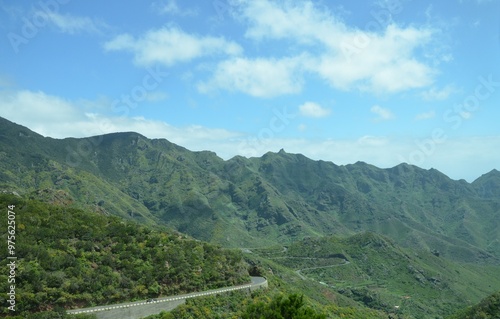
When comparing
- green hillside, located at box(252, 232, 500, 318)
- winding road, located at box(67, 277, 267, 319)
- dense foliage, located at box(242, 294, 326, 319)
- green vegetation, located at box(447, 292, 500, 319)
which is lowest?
green hillside, located at box(252, 232, 500, 318)

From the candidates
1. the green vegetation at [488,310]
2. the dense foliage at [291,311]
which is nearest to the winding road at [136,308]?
the dense foliage at [291,311]

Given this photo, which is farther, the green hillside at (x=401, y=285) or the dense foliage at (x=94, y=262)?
the green hillside at (x=401, y=285)

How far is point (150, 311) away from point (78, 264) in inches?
430

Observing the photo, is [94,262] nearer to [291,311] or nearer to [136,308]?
[136,308]

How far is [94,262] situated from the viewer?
5372 cm

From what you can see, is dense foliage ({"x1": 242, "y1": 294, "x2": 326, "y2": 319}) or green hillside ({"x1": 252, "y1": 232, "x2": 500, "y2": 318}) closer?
dense foliage ({"x1": 242, "y1": 294, "x2": 326, "y2": 319})

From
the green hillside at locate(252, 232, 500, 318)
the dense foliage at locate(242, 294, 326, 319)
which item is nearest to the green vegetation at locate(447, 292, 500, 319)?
the green hillside at locate(252, 232, 500, 318)

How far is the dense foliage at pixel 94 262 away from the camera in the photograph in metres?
44.9

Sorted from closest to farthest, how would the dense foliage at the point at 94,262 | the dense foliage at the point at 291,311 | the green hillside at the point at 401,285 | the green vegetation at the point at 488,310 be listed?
1. the dense foliage at the point at 291,311
2. the dense foliage at the point at 94,262
3. the green vegetation at the point at 488,310
4. the green hillside at the point at 401,285

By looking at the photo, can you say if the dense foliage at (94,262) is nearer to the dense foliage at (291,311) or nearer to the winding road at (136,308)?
the winding road at (136,308)

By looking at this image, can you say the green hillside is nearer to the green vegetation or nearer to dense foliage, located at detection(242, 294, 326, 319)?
the green vegetation

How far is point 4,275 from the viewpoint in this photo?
4219cm

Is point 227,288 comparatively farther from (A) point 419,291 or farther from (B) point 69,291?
(A) point 419,291

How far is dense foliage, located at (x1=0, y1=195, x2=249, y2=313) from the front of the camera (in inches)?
1767
